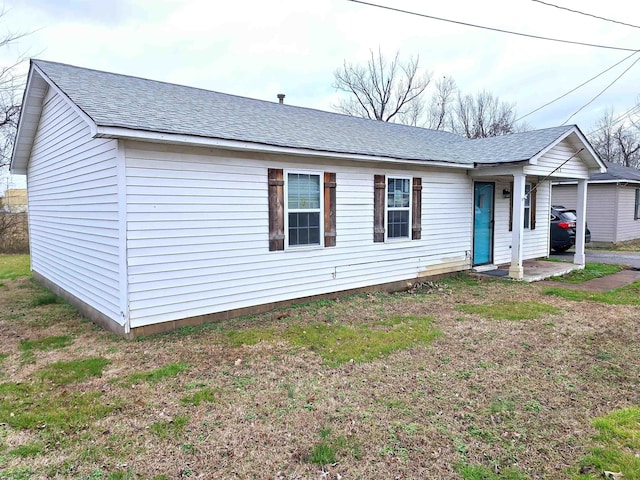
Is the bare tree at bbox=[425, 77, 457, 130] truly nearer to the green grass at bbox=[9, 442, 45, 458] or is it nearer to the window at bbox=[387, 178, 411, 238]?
the window at bbox=[387, 178, 411, 238]

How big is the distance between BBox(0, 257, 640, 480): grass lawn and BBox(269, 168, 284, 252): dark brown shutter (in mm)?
1251

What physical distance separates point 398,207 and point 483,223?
3331 mm

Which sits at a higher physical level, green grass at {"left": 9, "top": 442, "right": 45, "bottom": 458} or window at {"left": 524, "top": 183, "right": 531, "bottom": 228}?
window at {"left": 524, "top": 183, "right": 531, "bottom": 228}

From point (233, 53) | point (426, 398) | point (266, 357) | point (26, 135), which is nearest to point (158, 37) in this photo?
point (233, 53)

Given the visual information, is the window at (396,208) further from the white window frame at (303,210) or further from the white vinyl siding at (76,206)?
the white vinyl siding at (76,206)

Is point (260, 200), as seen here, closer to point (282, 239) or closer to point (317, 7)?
point (282, 239)

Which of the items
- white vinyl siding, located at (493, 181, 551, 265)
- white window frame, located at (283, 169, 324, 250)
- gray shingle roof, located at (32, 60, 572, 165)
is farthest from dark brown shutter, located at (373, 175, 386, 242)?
white vinyl siding, located at (493, 181, 551, 265)

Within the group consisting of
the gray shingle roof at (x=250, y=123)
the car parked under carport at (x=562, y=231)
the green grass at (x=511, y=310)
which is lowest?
the green grass at (x=511, y=310)

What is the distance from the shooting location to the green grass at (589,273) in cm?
983

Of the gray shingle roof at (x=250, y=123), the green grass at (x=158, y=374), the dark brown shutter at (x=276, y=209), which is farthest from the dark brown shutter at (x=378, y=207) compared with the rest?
the green grass at (x=158, y=374)

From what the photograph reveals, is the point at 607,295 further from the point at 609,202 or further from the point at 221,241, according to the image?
the point at 609,202

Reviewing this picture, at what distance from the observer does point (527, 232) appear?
1195cm

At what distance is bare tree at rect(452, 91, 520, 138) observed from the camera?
35938 millimetres

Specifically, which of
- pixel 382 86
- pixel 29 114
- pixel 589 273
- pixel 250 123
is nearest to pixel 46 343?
pixel 250 123
